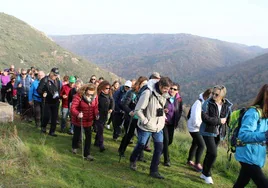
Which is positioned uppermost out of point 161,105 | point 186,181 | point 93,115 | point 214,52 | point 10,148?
point 214,52

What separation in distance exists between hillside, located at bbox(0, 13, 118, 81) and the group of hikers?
32.4 m

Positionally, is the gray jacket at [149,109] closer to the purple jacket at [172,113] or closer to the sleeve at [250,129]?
the purple jacket at [172,113]

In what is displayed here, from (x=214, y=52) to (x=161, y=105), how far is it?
19330 centimetres

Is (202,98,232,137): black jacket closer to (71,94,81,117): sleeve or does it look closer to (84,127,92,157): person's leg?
(84,127,92,157): person's leg

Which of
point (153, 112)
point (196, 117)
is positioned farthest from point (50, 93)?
point (196, 117)

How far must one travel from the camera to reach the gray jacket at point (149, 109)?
5.33 metres

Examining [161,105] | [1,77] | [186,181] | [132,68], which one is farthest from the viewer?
[132,68]

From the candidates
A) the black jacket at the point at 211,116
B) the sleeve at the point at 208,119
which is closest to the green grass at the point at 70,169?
the black jacket at the point at 211,116

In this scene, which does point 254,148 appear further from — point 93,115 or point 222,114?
point 93,115

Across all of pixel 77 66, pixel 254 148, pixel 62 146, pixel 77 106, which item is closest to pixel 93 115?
pixel 77 106

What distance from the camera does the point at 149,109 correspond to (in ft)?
17.7

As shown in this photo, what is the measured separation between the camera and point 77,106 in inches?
247

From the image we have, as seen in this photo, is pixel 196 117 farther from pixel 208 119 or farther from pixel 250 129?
pixel 250 129

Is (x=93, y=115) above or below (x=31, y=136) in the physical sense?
above
